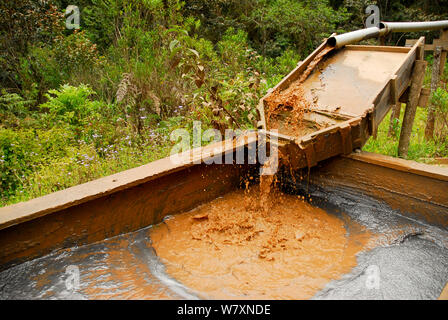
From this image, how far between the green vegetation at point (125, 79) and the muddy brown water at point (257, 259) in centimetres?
135

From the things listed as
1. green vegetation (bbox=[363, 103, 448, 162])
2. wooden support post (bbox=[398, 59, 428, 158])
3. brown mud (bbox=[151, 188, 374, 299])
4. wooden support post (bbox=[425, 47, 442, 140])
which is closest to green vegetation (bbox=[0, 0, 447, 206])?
green vegetation (bbox=[363, 103, 448, 162])

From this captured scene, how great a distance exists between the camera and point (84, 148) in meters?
4.05

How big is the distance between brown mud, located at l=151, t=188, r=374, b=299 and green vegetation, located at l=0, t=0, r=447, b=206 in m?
1.29

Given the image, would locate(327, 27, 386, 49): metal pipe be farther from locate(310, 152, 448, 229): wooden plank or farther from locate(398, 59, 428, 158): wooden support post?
locate(310, 152, 448, 229): wooden plank

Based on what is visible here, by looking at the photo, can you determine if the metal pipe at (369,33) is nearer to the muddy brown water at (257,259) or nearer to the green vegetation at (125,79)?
the green vegetation at (125,79)

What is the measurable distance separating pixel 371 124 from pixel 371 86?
0.50m

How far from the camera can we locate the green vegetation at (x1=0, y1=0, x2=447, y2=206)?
3.91 metres

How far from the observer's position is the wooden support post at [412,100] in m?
3.56

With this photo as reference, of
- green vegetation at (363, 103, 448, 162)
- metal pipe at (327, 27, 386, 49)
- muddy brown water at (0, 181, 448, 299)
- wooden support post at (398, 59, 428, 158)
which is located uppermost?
metal pipe at (327, 27, 386, 49)

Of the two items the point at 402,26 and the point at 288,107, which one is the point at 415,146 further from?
the point at 288,107

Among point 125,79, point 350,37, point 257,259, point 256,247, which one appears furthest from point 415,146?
point 125,79

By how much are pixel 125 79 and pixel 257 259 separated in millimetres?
3777
